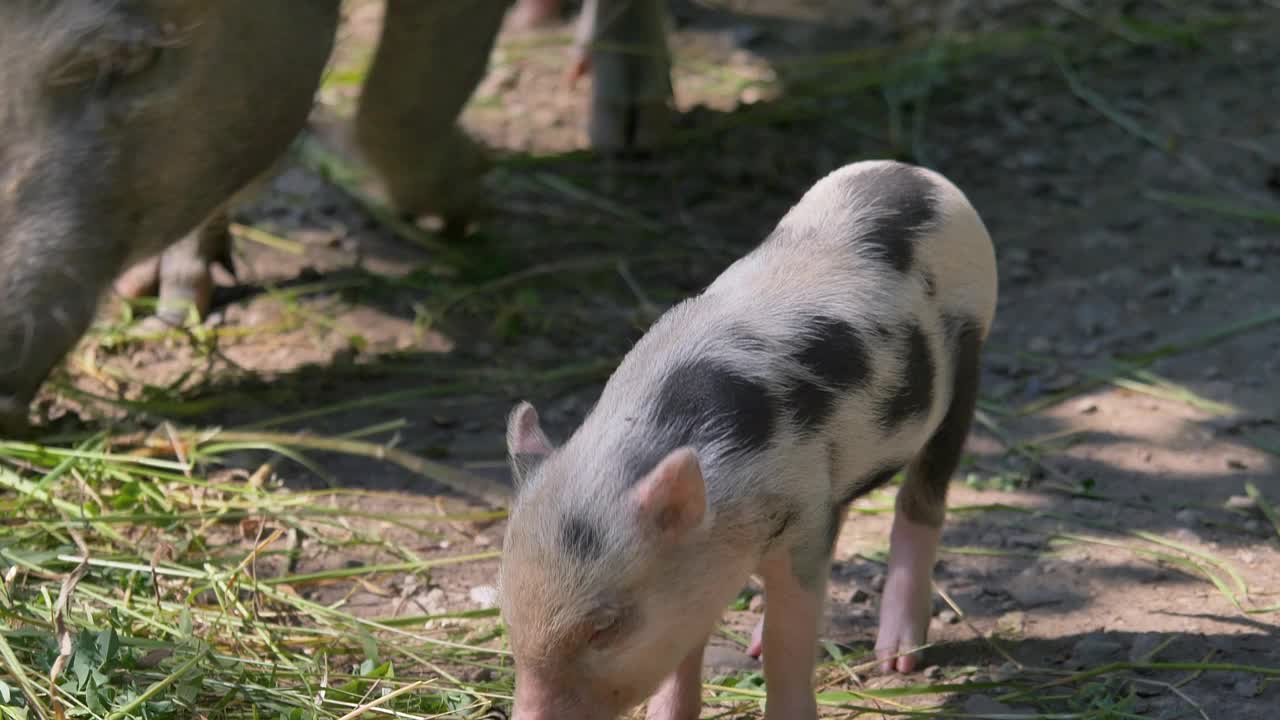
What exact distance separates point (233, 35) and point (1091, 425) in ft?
7.87

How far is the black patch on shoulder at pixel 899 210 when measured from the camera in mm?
2629

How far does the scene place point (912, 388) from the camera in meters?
2.59

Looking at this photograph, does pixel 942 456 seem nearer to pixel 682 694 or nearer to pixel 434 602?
pixel 682 694

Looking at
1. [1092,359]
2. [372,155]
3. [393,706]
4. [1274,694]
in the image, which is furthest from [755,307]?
[372,155]

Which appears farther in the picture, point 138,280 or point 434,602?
point 138,280

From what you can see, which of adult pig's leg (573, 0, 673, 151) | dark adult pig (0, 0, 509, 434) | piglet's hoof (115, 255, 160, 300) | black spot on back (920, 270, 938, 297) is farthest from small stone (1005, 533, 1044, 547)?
adult pig's leg (573, 0, 673, 151)

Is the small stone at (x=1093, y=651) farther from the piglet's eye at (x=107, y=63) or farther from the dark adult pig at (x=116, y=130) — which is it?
the piglet's eye at (x=107, y=63)

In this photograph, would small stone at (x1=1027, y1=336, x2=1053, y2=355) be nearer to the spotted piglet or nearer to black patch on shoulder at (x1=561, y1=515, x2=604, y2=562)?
the spotted piglet

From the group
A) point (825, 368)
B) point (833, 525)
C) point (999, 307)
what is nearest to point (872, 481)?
point (833, 525)

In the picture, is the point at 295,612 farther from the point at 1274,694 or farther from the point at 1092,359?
the point at 1092,359

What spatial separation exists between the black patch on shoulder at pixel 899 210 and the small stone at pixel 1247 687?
1.00 meters

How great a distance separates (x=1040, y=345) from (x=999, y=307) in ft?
1.11

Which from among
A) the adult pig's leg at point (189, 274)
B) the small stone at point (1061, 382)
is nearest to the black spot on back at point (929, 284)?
the small stone at point (1061, 382)

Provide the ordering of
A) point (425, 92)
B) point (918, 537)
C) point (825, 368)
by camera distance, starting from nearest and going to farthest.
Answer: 1. point (825, 368)
2. point (918, 537)
3. point (425, 92)
